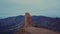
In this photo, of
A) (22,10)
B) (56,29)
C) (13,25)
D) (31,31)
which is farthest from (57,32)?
(22,10)

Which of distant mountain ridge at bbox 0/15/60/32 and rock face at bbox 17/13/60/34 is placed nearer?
rock face at bbox 17/13/60/34

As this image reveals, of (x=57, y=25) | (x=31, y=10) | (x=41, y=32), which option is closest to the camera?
(x=41, y=32)

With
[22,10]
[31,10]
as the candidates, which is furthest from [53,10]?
[22,10]

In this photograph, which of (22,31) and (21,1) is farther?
(21,1)

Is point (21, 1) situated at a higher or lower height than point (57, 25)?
higher

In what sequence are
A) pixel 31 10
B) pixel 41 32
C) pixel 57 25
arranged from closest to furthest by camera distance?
1. pixel 41 32
2. pixel 57 25
3. pixel 31 10

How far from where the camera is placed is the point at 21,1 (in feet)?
4.68

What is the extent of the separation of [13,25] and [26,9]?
0.32 meters

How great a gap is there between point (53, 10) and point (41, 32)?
0.54m

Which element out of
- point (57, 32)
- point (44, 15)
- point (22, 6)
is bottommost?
point (57, 32)

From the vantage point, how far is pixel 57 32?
1.01 m

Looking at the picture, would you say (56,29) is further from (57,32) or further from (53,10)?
(53,10)

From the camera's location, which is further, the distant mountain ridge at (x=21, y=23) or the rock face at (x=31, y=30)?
the distant mountain ridge at (x=21, y=23)

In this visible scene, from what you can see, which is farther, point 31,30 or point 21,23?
point 21,23
